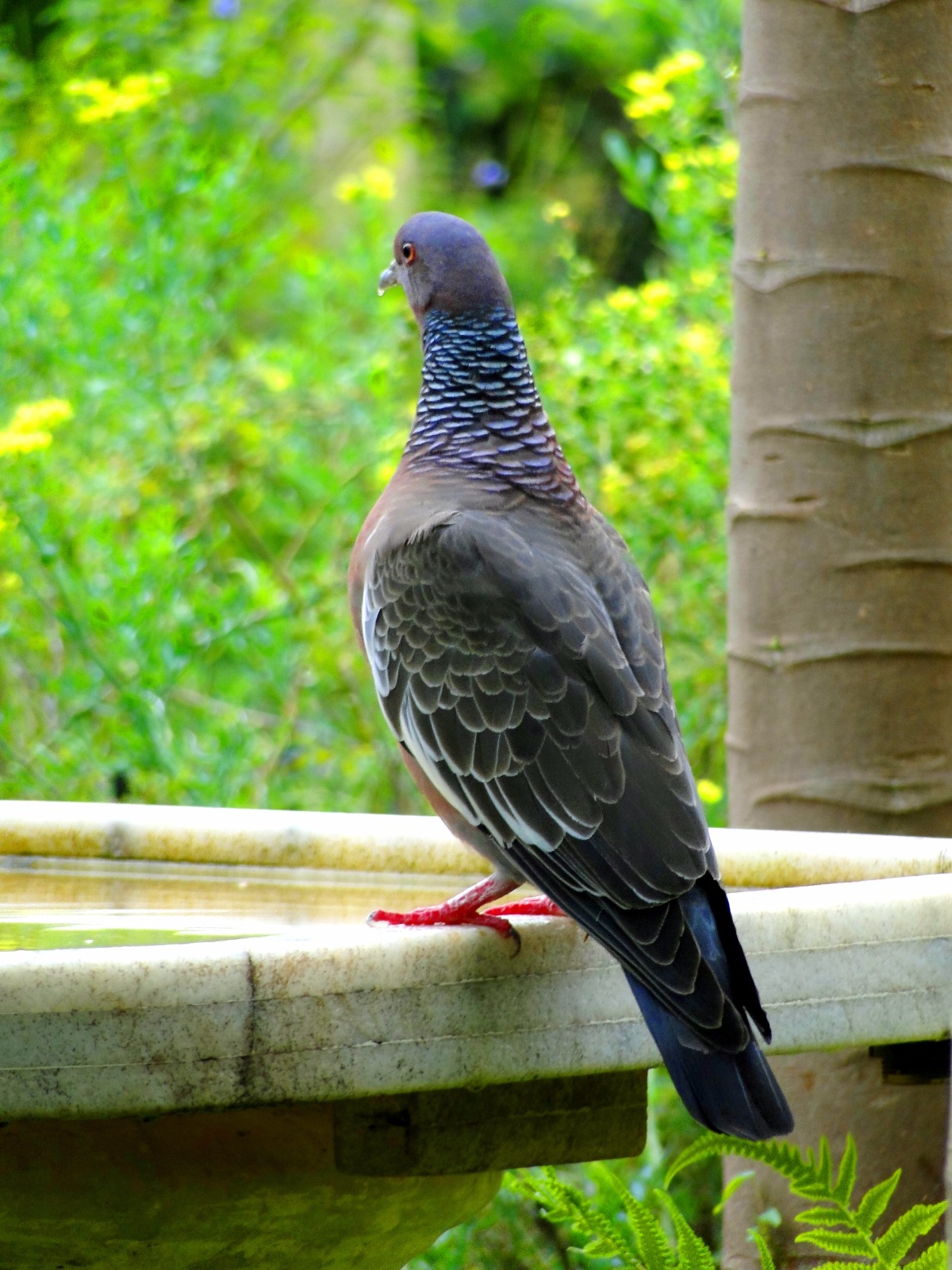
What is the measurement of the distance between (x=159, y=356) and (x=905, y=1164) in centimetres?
289

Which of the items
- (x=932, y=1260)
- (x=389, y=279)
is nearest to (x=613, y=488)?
(x=389, y=279)

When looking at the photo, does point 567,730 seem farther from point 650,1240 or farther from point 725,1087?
point 650,1240

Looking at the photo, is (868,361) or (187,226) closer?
(868,361)

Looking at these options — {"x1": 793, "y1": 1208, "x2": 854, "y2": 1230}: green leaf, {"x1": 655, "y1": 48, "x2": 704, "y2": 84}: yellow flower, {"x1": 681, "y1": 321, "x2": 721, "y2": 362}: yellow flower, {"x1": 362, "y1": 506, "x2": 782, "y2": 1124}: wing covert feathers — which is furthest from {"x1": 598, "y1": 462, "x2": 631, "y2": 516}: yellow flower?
{"x1": 793, "y1": 1208, "x2": 854, "y2": 1230}: green leaf

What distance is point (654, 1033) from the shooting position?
1935 millimetres

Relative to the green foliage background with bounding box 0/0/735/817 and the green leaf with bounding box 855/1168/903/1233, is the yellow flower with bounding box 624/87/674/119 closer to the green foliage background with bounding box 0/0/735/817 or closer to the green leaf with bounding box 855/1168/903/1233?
the green foliage background with bounding box 0/0/735/817

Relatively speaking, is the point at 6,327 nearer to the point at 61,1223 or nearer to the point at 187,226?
the point at 187,226

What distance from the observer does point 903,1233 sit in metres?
2.19

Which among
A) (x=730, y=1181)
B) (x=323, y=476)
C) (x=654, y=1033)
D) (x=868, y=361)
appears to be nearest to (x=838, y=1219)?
(x=654, y=1033)

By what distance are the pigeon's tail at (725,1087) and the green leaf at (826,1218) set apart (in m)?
0.38

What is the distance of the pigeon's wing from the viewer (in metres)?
2.02

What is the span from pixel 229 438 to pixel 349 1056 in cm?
368

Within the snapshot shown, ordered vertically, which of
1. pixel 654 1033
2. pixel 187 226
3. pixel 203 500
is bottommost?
pixel 654 1033

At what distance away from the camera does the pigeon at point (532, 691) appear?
194 centimetres
